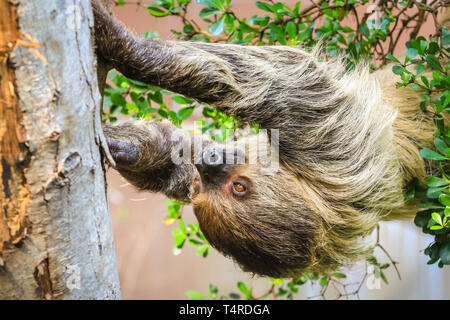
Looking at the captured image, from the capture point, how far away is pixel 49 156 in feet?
6.56

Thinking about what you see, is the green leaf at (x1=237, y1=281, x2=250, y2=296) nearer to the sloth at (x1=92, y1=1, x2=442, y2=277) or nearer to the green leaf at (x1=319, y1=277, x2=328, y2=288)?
the green leaf at (x1=319, y1=277, x2=328, y2=288)

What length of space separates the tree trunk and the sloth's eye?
5.59 feet

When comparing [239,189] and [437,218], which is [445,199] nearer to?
[437,218]

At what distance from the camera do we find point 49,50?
1.96 m

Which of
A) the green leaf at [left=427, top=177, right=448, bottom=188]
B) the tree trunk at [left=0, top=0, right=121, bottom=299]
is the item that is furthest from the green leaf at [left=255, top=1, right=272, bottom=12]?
the tree trunk at [left=0, top=0, right=121, bottom=299]

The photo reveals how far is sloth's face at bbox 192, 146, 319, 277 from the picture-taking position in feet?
11.9

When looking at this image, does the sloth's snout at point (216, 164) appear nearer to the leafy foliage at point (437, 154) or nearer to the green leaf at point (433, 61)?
the leafy foliage at point (437, 154)

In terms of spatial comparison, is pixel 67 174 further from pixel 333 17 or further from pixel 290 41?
pixel 333 17

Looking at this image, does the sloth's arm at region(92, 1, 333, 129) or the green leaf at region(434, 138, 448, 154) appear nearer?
the sloth's arm at region(92, 1, 333, 129)

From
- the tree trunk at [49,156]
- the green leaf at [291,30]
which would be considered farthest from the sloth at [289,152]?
the tree trunk at [49,156]

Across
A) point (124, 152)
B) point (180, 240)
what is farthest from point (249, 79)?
point (180, 240)

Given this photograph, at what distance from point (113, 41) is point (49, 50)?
44.2 inches

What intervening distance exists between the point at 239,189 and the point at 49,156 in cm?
198
